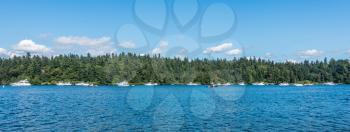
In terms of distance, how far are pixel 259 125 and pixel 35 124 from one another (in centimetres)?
3008

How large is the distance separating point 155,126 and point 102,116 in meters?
15.4

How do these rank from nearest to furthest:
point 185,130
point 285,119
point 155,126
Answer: point 185,130 < point 155,126 < point 285,119

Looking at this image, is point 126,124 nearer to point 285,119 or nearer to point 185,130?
point 185,130

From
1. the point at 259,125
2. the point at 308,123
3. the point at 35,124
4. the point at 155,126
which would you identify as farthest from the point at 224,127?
the point at 35,124

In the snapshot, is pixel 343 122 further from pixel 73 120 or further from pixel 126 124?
pixel 73 120

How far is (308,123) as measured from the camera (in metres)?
57.8

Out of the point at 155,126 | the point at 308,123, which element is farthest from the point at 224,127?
the point at 308,123

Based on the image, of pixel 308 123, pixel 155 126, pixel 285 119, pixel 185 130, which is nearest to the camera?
pixel 185 130

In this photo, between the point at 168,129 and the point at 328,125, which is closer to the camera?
the point at 168,129

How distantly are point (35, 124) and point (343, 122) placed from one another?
4290 centimetres

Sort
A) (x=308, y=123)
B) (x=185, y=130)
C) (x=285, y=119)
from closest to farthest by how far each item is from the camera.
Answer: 1. (x=185, y=130)
2. (x=308, y=123)
3. (x=285, y=119)

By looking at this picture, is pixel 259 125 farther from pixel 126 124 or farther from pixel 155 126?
pixel 126 124

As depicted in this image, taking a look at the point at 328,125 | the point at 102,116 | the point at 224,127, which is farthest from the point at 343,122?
A: the point at 102,116

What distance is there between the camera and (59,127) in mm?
53031
